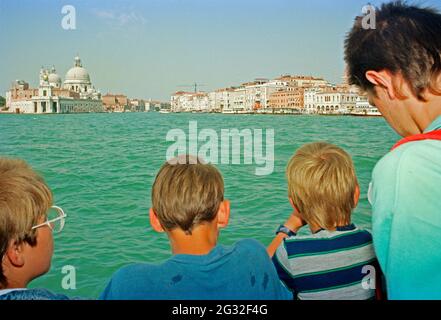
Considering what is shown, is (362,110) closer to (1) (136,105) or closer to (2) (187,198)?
(2) (187,198)

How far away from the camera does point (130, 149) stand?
1666cm

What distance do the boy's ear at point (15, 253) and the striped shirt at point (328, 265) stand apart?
71 centimetres

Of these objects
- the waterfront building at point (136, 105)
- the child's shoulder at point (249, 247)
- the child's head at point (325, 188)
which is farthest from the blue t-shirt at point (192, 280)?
the waterfront building at point (136, 105)

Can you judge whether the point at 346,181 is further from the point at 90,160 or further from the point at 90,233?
the point at 90,160

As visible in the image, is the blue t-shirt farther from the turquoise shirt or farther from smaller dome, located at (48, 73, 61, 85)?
smaller dome, located at (48, 73, 61, 85)

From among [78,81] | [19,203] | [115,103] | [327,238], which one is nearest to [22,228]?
[19,203]

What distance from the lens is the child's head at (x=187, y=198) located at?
3.83ft

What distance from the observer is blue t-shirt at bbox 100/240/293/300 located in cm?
106

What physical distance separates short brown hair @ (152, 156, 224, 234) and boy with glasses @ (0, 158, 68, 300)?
0.29 metres

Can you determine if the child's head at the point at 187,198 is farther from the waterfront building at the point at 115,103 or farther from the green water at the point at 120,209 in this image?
the waterfront building at the point at 115,103
